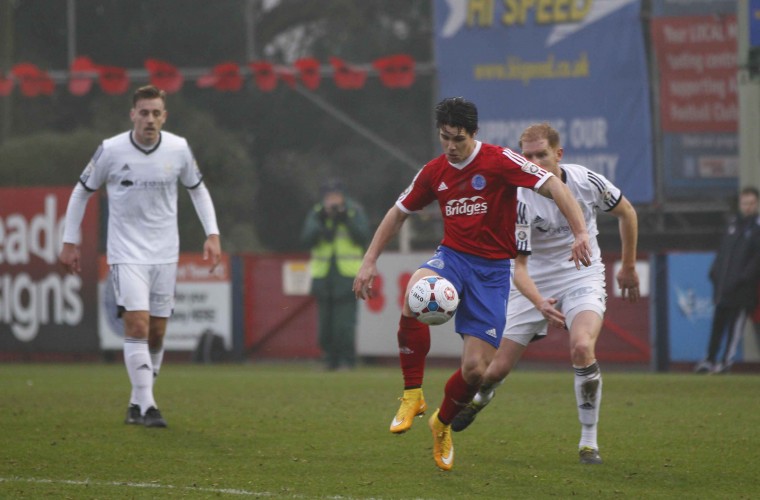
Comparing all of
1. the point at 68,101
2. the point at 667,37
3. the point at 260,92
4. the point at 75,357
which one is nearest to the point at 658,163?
the point at 667,37

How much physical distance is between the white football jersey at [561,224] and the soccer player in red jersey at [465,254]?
0.59 metres

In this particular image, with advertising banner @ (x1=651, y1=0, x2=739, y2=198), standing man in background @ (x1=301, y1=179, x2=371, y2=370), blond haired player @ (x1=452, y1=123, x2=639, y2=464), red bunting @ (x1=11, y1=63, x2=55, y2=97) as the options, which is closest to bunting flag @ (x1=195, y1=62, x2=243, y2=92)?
red bunting @ (x1=11, y1=63, x2=55, y2=97)

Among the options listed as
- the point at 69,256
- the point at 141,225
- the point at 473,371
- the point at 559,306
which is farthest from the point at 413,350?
the point at 69,256

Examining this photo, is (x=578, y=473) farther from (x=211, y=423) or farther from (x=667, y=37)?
(x=667, y=37)

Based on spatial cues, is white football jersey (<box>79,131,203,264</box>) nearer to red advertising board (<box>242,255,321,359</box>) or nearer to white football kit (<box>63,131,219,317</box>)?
white football kit (<box>63,131,219,317</box>)

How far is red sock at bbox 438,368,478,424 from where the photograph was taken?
809cm

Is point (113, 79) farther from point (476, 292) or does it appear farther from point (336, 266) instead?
point (476, 292)


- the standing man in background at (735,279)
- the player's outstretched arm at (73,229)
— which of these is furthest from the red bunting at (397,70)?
the player's outstretched arm at (73,229)

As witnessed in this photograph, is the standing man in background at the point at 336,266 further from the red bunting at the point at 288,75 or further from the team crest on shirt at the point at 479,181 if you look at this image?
the team crest on shirt at the point at 479,181

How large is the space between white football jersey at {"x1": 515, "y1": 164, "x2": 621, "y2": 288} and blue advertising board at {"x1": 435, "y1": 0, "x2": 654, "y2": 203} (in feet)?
37.2

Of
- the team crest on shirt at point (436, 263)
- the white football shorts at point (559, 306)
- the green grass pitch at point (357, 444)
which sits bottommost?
the green grass pitch at point (357, 444)

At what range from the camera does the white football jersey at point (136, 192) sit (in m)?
10.3

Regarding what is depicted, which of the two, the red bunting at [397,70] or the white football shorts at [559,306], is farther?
the red bunting at [397,70]

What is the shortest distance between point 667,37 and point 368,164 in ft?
29.6
